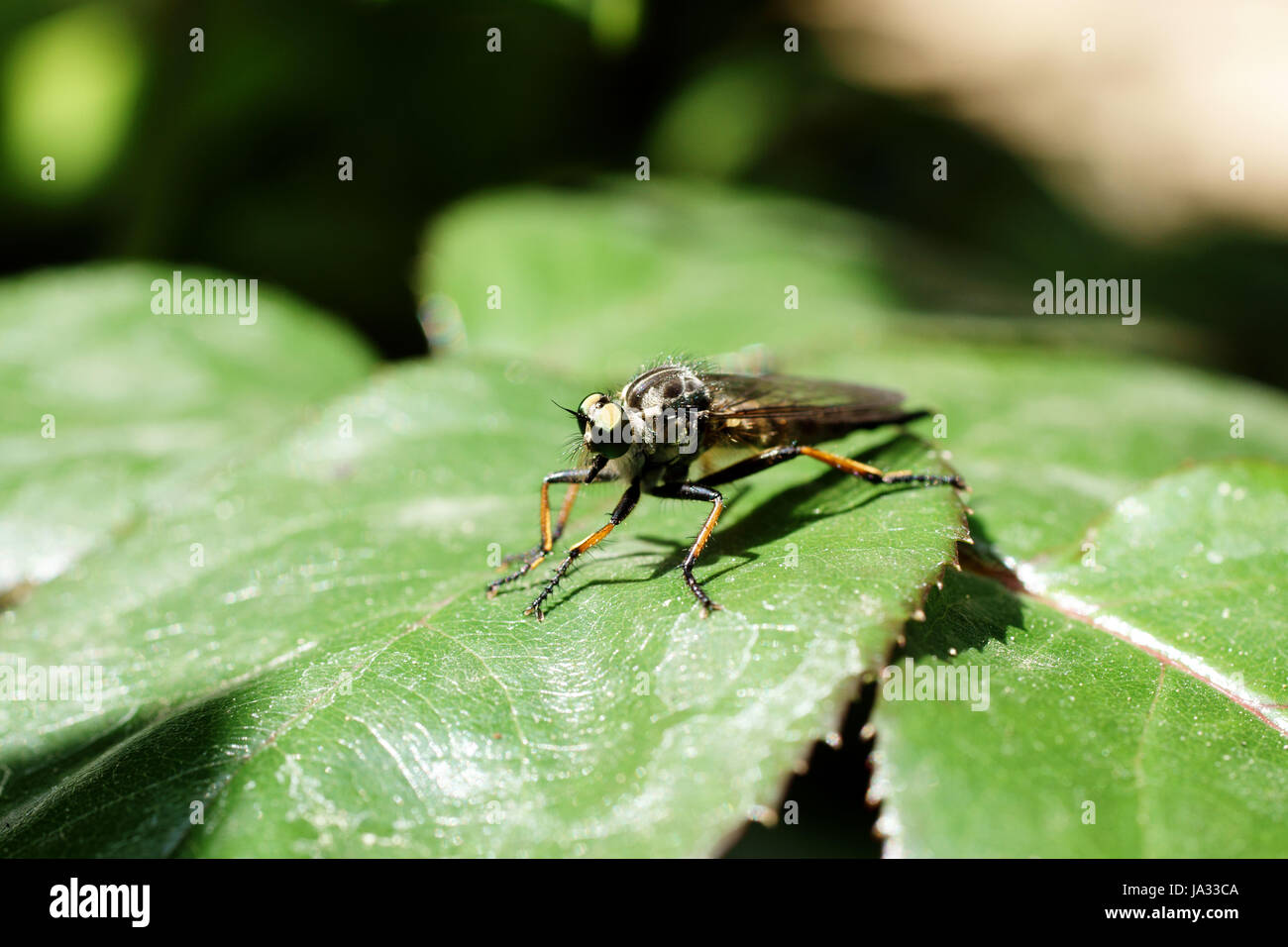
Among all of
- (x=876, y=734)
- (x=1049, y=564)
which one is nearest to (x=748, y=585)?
(x=876, y=734)

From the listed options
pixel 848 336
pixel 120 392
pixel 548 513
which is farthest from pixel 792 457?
pixel 120 392

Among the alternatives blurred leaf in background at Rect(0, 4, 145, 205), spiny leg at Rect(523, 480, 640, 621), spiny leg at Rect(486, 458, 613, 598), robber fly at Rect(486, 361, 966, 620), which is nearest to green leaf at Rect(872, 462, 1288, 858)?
robber fly at Rect(486, 361, 966, 620)

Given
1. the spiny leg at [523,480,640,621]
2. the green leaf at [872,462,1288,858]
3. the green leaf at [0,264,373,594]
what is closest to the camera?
the green leaf at [872,462,1288,858]

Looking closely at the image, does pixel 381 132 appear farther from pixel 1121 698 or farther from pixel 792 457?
pixel 1121 698

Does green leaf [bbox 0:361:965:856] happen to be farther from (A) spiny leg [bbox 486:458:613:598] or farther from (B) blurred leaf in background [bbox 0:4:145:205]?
(B) blurred leaf in background [bbox 0:4:145:205]

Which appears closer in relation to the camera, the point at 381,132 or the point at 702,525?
the point at 702,525

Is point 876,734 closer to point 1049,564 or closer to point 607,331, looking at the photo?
point 1049,564
